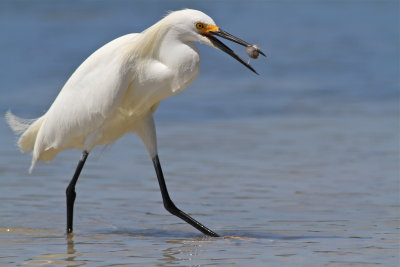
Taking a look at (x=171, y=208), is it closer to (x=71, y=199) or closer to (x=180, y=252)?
(x=71, y=199)

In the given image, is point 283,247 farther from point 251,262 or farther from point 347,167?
point 347,167

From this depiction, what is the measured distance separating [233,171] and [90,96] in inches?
103

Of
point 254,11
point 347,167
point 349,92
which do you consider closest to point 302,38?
point 254,11

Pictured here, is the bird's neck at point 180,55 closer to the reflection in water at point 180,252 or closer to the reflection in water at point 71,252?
the reflection in water at point 180,252

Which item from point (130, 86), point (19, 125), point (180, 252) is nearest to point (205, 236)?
point (180, 252)

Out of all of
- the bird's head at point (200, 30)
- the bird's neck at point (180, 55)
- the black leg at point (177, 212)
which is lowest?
the black leg at point (177, 212)

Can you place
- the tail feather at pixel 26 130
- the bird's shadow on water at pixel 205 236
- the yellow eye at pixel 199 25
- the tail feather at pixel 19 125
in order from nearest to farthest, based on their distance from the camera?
the yellow eye at pixel 199 25
the bird's shadow on water at pixel 205 236
the tail feather at pixel 26 130
the tail feather at pixel 19 125

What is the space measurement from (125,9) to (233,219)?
55.0ft

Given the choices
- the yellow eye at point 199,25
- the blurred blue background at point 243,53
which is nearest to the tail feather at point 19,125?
the yellow eye at point 199,25

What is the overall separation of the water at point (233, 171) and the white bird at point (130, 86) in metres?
0.52

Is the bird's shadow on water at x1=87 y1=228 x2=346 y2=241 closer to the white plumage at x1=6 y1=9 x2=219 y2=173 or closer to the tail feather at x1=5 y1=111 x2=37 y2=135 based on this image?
the white plumage at x1=6 y1=9 x2=219 y2=173

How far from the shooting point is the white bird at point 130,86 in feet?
21.5

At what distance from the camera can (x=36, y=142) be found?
743 centimetres

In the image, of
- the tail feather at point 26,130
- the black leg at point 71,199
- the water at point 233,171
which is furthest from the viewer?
the tail feather at point 26,130
